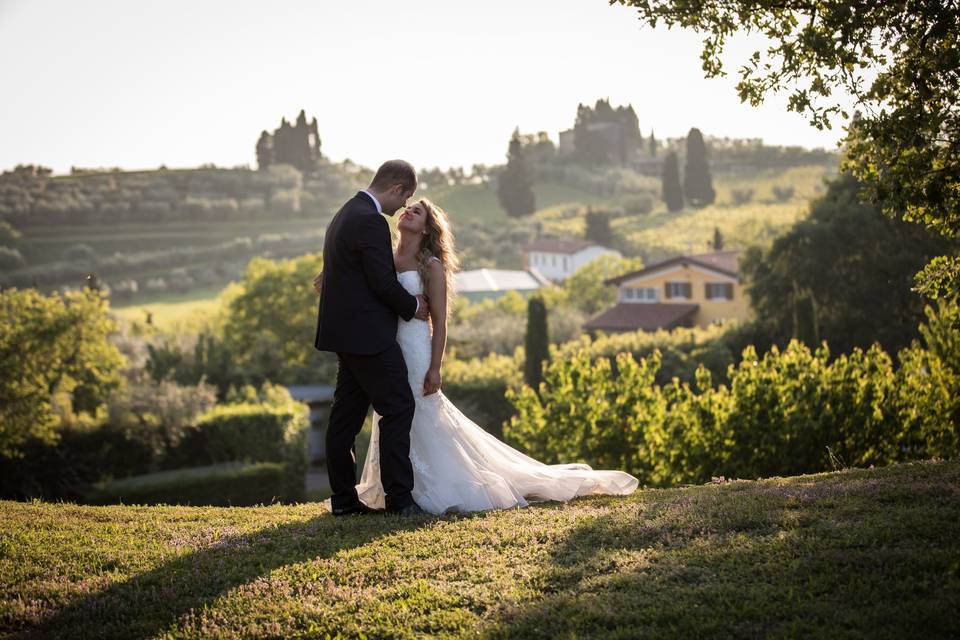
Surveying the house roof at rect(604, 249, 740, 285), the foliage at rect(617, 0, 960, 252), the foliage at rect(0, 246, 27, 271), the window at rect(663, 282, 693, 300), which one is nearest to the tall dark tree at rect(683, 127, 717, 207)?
the house roof at rect(604, 249, 740, 285)

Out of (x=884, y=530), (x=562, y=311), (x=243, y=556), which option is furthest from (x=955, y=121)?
(x=562, y=311)

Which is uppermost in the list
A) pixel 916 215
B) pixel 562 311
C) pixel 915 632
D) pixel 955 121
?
pixel 955 121

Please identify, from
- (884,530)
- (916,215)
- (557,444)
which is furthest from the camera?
Result: (557,444)

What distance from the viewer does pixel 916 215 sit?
7527 mm

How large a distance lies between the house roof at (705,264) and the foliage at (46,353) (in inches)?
1413

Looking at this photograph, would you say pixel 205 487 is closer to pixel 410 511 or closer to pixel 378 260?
pixel 410 511

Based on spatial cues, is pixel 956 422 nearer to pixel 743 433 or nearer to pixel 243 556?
pixel 743 433

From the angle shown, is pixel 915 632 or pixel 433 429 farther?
pixel 433 429

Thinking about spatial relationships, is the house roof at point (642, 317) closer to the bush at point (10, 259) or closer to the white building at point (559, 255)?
the white building at point (559, 255)

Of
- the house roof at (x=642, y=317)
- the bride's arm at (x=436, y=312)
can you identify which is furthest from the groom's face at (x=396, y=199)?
the house roof at (x=642, y=317)

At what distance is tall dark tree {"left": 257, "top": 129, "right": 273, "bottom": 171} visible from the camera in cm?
11481

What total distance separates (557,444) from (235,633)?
10.1 m

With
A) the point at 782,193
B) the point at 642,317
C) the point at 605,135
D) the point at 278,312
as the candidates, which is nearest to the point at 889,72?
the point at 278,312

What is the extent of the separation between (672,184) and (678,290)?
58.0 meters
